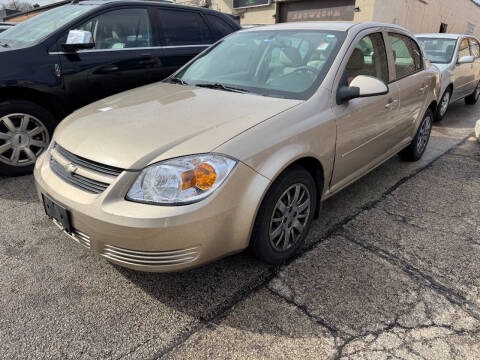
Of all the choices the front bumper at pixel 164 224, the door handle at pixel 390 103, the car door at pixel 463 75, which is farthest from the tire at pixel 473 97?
the front bumper at pixel 164 224

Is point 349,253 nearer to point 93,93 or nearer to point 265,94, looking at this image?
point 265,94

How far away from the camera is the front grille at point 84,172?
6.34 ft

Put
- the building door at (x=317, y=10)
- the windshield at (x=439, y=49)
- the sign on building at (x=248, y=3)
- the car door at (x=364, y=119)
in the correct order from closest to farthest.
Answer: the car door at (x=364, y=119), the windshield at (x=439, y=49), the building door at (x=317, y=10), the sign on building at (x=248, y=3)

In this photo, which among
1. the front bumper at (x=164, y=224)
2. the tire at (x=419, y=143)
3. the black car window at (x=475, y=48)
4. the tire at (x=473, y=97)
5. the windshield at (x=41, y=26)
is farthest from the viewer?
the tire at (x=473, y=97)

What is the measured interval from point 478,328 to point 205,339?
152 cm

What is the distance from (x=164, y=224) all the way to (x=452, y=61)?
6.90m

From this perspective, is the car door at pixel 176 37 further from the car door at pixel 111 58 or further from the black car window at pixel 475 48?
the black car window at pixel 475 48

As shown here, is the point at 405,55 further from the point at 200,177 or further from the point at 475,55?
the point at 475,55

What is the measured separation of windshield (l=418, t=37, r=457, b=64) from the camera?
6.72 metres

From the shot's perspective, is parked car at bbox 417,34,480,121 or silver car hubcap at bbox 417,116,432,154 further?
parked car at bbox 417,34,480,121

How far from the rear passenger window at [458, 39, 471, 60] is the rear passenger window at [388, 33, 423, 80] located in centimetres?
357

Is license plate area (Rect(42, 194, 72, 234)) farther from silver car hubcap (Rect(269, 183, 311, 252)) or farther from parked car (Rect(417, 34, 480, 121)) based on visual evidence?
parked car (Rect(417, 34, 480, 121))

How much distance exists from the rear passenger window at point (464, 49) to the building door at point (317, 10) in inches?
297

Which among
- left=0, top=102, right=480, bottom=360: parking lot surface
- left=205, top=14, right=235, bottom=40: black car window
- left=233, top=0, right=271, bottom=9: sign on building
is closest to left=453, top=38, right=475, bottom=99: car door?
left=205, top=14, right=235, bottom=40: black car window
